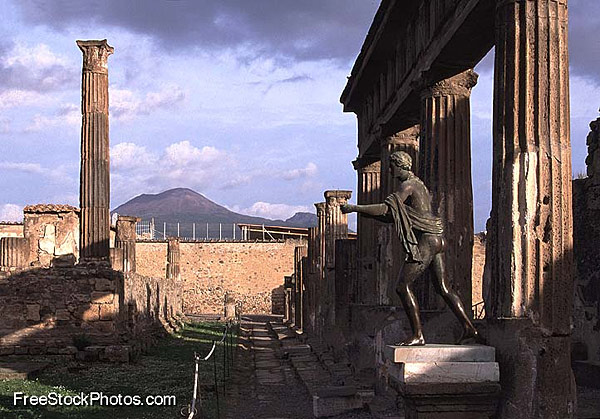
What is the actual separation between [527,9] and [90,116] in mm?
13964

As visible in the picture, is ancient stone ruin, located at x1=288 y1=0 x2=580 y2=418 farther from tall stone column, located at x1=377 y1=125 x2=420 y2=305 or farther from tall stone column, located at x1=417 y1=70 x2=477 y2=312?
tall stone column, located at x1=377 y1=125 x2=420 y2=305

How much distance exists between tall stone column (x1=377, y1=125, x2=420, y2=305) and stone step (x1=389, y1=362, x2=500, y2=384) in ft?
19.9

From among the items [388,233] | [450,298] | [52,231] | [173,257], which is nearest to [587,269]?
[388,233]

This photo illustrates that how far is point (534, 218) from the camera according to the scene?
621 cm

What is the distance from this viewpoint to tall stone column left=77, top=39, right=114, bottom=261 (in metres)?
18.6

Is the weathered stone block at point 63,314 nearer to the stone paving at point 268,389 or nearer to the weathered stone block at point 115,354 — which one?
the weathered stone block at point 115,354

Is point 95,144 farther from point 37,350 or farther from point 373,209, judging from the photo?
point 373,209

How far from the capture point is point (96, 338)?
17219mm

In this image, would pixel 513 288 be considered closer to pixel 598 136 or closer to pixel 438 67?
pixel 438 67

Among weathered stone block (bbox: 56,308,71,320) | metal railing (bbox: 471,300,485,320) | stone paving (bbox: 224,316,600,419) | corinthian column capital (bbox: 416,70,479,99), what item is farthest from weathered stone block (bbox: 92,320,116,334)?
corinthian column capital (bbox: 416,70,479,99)

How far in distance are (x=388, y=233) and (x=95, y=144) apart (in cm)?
851

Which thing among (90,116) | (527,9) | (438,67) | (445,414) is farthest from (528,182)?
(90,116)

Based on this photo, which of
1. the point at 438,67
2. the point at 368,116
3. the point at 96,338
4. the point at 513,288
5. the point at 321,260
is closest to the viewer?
the point at 513,288

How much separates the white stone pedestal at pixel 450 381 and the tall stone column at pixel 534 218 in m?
0.12
